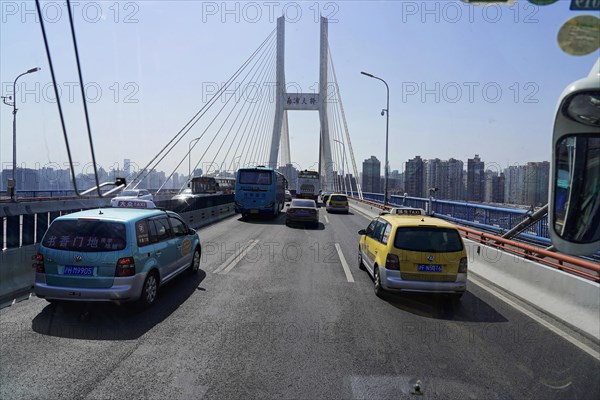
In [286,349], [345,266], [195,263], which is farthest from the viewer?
[345,266]

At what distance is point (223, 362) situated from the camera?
4484 millimetres

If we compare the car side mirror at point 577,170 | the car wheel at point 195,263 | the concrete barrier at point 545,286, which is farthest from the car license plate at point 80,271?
the concrete barrier at point 545,286

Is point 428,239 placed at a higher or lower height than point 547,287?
higher

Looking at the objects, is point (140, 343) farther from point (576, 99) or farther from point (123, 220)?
point (576, 99)

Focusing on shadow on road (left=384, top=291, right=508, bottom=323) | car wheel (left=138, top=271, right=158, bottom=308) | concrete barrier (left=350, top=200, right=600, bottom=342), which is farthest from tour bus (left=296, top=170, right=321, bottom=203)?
car wheel (left=138, top=271, right=158, bottom=308)

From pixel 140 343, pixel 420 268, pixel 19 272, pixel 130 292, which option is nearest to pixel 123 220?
pixel 130 292

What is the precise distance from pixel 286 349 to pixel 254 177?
19597 millimetres

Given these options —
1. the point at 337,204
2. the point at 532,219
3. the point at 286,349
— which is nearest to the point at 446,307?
the point at 286,349

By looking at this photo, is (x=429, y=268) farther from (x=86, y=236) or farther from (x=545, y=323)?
A: (x=86, y=236)

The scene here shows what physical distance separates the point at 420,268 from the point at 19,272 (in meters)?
7.33

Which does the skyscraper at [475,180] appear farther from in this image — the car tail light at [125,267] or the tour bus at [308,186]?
the tour bus at [308,186]

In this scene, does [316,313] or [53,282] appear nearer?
[53,282]

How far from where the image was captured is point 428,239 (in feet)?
23.6

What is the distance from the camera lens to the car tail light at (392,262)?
709 cm
